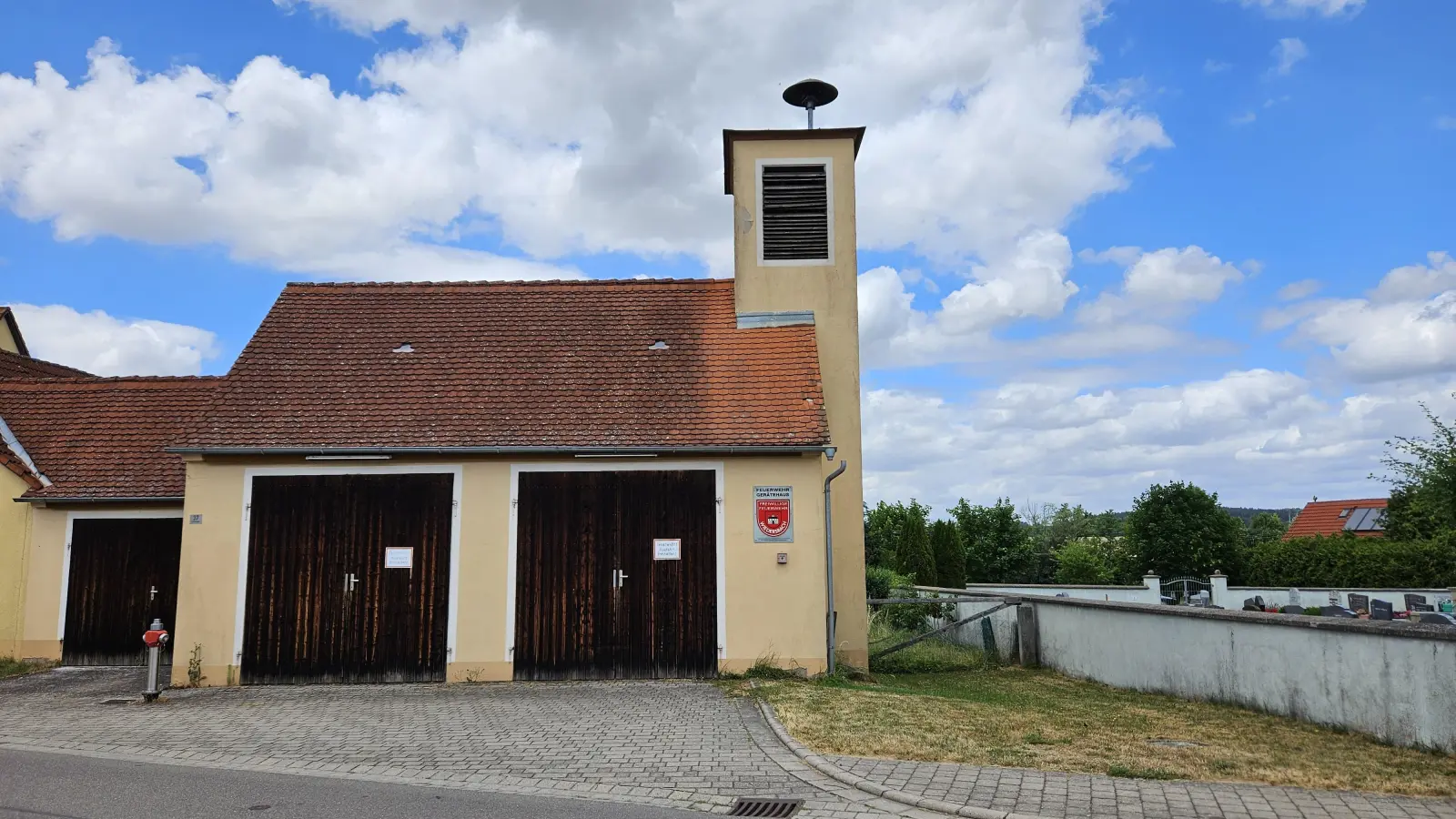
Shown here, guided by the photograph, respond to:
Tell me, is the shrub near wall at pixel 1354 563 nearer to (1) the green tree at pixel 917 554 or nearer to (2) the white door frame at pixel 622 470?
(1) the green tree at pixel 917 554

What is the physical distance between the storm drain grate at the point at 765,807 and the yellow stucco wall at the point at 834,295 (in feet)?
26.9

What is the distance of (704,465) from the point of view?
13297 millimetres

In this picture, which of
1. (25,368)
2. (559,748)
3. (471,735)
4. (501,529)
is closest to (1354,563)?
(501,529)

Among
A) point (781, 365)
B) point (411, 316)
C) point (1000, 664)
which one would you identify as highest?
point (411, 316)

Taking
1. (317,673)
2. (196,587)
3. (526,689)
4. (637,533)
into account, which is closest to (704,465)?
(637,533)

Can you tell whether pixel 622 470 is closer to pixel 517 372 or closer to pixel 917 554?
pixel 517 372

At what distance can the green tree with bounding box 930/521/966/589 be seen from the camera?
34562 millimetres

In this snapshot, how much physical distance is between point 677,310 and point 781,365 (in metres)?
2.48

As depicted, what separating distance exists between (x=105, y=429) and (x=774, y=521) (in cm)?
1183

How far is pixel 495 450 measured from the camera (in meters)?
13.0

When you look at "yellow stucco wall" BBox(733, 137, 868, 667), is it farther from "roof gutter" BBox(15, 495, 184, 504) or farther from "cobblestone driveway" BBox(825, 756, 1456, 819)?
"roof gutter" BBox(15, 495, 184, 504)

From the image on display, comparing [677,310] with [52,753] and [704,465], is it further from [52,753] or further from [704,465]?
[52,753]

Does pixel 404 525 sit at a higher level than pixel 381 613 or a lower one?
higher

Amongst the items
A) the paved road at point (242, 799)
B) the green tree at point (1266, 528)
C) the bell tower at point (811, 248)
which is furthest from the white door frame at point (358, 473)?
the green tree at point (1266, 528)
